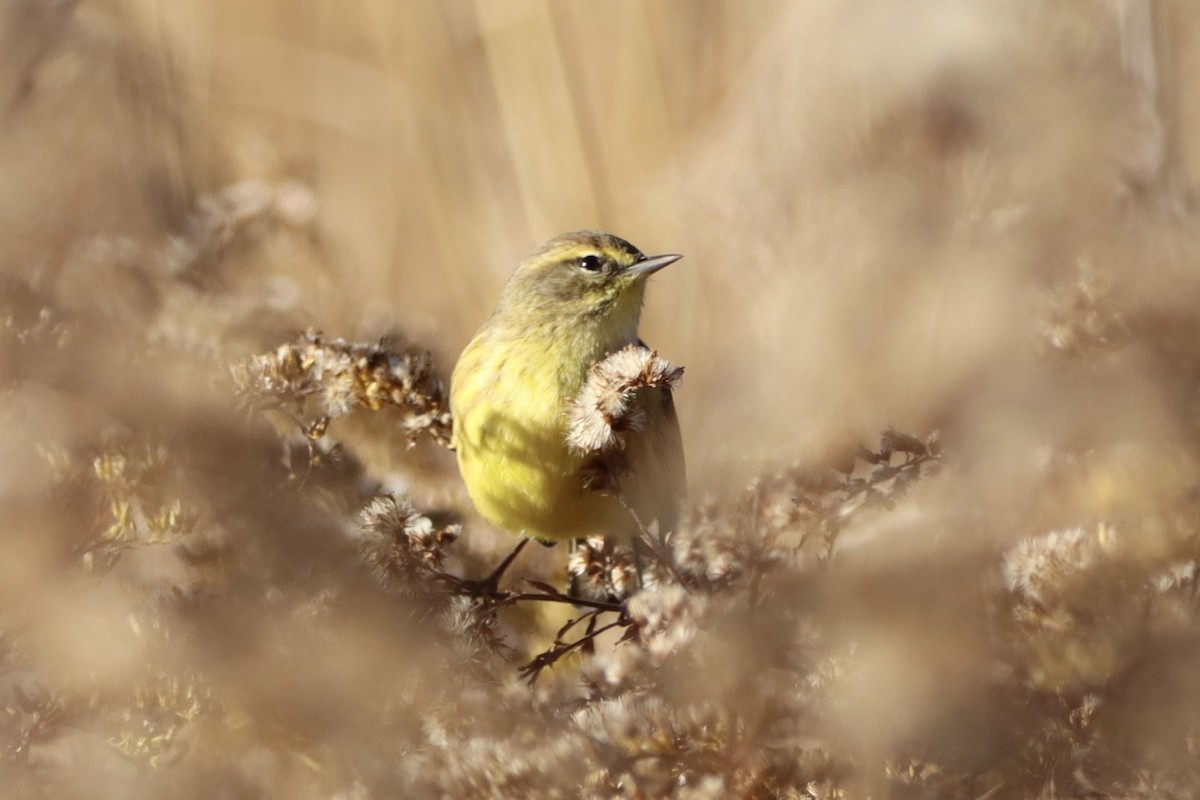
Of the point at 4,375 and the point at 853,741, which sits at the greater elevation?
the point at 4,375

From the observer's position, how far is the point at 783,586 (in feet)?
2.59

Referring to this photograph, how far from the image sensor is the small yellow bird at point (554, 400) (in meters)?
1.60

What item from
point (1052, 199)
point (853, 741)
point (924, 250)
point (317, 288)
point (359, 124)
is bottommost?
point (853, 741)

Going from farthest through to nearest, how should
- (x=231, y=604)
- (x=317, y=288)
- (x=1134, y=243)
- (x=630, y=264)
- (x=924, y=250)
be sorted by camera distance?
(x=630, y=264) < (x=317, y=288) < (x=924, y=250) < (x=1134, y=243) < (x=231, y=604)

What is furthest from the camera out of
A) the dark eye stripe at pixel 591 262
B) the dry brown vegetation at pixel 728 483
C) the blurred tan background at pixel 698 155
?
the dark eye stripe at pixel 591 262

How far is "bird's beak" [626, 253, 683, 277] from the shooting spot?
2.01 metres

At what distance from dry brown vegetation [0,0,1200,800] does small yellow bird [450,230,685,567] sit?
8 cm

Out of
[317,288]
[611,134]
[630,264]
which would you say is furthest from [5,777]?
[611,134]

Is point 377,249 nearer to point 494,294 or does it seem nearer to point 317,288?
point 494,294

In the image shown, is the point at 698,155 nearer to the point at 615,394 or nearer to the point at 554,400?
the point at 554,400

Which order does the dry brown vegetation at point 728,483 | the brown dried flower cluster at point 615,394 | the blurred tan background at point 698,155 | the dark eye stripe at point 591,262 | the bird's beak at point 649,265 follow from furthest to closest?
the dark eye stripe at point 591,262 < the bird's beak at point 649,265 < the blurred tan background at point 698,155 < the brown dried flower cluster at point 615,394 < the dry brown vegetation at point 728,483

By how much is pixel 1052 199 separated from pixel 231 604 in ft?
3.07

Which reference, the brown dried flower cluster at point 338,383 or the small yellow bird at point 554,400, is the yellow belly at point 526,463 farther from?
the brown dried flower cluster at point 338,383

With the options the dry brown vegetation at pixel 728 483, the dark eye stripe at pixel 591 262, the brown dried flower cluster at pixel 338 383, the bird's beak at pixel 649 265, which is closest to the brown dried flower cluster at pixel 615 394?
the dry brown vegetation at pixel 728 483
